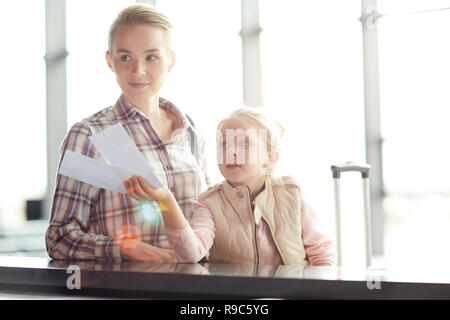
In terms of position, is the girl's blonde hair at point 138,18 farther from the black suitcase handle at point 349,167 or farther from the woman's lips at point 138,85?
the black suitcase handle at point 349,167

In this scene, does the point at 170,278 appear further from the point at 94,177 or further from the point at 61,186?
the point at 61,186

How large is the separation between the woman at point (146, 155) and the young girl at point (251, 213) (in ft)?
0.36

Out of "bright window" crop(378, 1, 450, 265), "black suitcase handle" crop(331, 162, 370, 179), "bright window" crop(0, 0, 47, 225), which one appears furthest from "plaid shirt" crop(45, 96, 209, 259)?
"bright window" crop(0, 0, 47, 225)

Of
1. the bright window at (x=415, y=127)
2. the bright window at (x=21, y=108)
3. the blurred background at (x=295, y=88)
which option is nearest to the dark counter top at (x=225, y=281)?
the blurred background at (x=295, y=88)

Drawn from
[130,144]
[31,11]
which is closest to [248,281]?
[130,144]

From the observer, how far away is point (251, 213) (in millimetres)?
1154

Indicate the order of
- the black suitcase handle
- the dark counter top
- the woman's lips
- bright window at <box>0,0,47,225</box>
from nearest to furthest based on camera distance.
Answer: the dark counter top < the woman's lips < the black suitcase handle < bright window at <box>0,0,47,225</box>

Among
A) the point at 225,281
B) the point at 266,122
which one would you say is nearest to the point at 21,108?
the point at 266,122

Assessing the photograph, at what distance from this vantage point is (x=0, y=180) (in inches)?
166

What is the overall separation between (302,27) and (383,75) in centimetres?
83

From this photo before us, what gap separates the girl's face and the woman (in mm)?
184

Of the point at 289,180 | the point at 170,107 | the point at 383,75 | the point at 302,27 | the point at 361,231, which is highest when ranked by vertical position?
the point at 302,27

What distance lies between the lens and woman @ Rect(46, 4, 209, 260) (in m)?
1.10

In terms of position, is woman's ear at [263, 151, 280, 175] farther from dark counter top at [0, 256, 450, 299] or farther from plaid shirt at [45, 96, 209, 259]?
dark counter top at [0, 256, 450, 299]
